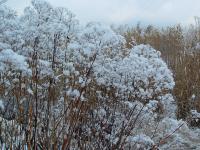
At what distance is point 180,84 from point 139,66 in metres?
4.59

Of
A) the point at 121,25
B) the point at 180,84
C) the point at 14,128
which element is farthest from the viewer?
the point at 121,25

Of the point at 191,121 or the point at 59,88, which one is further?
the point at 191,121

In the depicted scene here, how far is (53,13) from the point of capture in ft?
14.8

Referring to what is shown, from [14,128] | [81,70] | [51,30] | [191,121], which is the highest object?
[51,30]

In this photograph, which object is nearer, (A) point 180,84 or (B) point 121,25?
(A) point 180,84

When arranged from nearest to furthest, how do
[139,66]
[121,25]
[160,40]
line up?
[139,66] < [160,40] < [121,25]

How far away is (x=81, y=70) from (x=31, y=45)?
551mm

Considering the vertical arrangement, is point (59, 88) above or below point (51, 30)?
below

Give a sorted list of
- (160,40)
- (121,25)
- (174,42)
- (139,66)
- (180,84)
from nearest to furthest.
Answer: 1. (139,66)
2. (180,84)
3. (174,42)
4. (160,40)
5. (121,25)

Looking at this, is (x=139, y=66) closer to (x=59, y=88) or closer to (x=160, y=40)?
(x=59, y=88)

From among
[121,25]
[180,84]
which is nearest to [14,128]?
[180,84]

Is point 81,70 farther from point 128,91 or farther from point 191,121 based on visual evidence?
point 191,121

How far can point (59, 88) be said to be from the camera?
4527mm

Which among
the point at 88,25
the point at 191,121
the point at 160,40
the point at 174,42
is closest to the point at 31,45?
the point at 88,25
